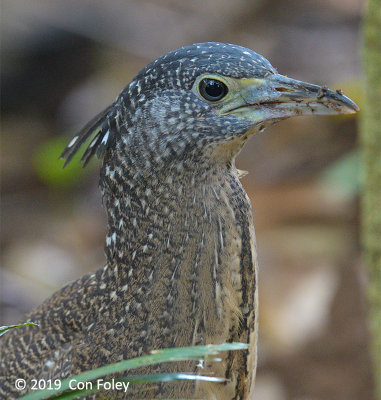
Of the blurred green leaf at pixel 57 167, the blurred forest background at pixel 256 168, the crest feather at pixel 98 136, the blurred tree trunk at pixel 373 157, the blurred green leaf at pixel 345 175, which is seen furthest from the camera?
the blurred green leaf at pixel 57 167

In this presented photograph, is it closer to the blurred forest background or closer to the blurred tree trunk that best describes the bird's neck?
the blurred tree trunk

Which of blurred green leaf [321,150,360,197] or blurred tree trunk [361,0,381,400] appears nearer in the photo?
blurred tree trunk [361,0,381,400]

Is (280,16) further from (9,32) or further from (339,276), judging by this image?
(339,276)

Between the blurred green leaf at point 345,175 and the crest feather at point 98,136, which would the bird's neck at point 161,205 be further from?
the blurred green leaf at point 345,175

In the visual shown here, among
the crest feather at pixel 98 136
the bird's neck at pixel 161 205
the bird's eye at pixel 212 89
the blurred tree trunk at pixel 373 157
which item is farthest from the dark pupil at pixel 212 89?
the blurred tree trunk at pixel 373 157

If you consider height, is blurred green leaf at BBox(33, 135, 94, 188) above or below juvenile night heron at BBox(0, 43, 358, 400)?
above

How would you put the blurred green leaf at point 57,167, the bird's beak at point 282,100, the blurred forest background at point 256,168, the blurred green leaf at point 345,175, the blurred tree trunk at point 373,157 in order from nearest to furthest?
the bird's beak at point 282,100 < the blurred tree trunk at point 373,157 < the blurred forest background at point 256,168 < the blurred green leaf at point 345,175 < the blurred green leaf at point 57,167

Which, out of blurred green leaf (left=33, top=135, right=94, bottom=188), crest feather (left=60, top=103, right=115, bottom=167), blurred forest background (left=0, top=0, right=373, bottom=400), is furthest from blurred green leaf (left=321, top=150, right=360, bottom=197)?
crest feather (left=60, top=103, right=115, bottom=167)
